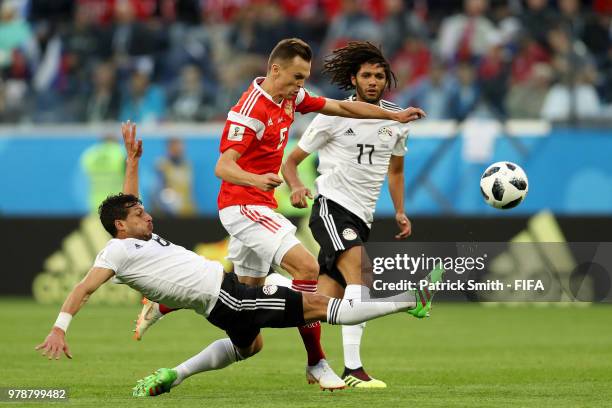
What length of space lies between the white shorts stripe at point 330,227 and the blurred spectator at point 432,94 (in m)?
8.51

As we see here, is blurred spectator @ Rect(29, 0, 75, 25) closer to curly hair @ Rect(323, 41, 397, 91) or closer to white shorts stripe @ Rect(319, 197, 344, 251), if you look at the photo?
curly hair @ Rect(323, 41, 397, 91)

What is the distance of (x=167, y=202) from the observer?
18.8 meters

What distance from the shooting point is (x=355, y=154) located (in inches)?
378

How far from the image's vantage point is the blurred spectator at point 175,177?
1856cm

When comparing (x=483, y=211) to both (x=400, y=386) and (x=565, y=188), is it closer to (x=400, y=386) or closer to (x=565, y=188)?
(x=565, y=188)

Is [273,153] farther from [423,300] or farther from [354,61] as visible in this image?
[423,300]

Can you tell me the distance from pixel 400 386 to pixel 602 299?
2.20 meters

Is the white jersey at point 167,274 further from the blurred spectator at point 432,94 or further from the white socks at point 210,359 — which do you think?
the blurred spectator at point 432,94

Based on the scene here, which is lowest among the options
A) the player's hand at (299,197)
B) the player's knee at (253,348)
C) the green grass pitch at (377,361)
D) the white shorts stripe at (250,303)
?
the green grass pitch at (377,361)

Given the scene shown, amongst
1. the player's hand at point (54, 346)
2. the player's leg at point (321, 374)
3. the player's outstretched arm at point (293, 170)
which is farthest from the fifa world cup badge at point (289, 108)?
the player's hand at point (54, 346)

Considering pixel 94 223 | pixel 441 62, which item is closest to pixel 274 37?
pixel 441 62

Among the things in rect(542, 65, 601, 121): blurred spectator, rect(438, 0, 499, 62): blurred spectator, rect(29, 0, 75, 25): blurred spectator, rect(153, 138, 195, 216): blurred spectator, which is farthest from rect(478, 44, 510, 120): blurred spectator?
rect(29, 0, 75, 25): blurred spectator

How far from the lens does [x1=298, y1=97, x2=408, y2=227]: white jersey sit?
958cm

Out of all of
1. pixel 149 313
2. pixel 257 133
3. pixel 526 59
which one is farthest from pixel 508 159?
pixel 149 313
